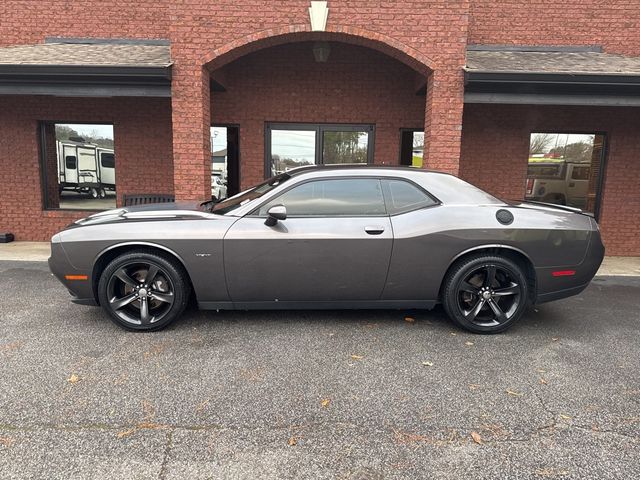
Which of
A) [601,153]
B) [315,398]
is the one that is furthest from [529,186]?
[315,398]

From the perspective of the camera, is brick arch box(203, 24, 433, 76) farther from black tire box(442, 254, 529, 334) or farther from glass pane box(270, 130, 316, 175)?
black tire box(442, 254, 529, 334)

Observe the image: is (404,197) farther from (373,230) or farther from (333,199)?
(333,199)

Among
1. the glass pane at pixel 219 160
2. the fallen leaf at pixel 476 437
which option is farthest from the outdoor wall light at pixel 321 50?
the fallen leaf at pixel 476 437

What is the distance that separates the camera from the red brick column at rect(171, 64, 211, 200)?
6742mm

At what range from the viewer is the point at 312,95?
8.63m

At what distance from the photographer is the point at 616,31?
26.4 feet

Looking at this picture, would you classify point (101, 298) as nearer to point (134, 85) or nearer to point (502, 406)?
point (502, 406)

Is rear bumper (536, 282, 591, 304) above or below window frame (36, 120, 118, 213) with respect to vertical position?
below

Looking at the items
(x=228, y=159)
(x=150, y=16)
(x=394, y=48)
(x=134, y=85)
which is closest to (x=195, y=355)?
(x=134, y=85)

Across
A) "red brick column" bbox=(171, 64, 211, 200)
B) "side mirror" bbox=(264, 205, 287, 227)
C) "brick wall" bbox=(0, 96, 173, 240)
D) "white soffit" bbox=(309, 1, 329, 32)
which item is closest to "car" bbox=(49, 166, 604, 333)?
"side mirror" bbox=(264, 205, 287, 227)

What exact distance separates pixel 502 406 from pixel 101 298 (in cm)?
344

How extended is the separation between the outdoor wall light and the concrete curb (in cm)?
561

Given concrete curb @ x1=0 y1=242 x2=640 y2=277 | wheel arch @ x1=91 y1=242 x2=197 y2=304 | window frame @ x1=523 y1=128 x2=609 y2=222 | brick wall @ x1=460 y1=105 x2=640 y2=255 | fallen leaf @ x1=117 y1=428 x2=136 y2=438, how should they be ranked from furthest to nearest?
1. window frame @ x1=523 y1=128 x2=609 y2=222
2. brick wall @ x1=460 y1=105 x2=640 y2=255
3. concrete curb @ x1=0 y1=242 x2=640 y2=277
4. wheel arch @ x1=91 y1=242 x2=197 y2=304
5. fallen leaf @ x1=117 y1=428 x2=136 y2=438

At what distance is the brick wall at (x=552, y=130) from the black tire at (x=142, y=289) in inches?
247
